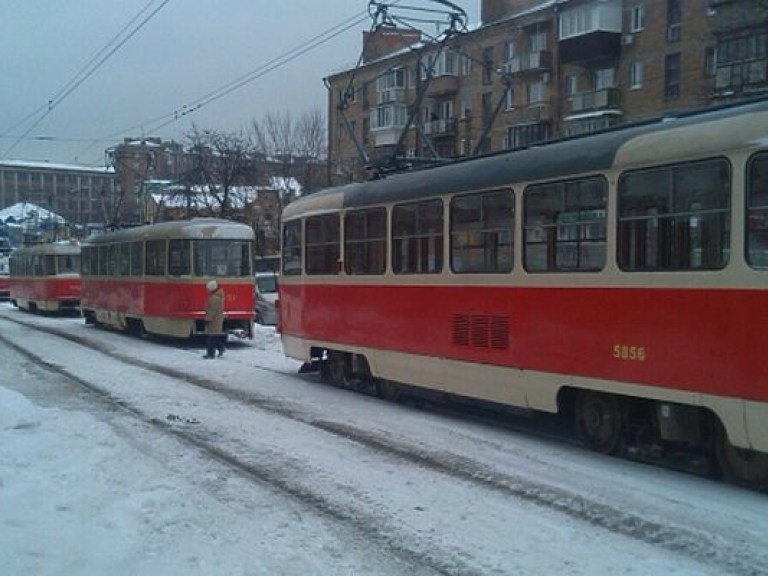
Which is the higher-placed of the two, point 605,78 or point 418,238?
point 605,78

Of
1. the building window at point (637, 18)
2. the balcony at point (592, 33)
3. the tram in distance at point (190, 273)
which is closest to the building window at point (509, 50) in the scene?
the balcony at point (592, 33)

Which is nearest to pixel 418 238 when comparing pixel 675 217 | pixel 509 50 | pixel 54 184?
pixel 675 217

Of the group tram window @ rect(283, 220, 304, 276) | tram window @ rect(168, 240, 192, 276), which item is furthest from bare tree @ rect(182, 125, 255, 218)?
tram window @ rect(283, 220, 304, 276)

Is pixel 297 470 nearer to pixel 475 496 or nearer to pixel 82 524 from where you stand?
pixel 475 496

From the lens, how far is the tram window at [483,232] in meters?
10.4

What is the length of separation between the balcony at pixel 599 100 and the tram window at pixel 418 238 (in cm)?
3018

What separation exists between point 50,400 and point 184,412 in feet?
7.46

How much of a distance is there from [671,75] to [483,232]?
31.4 m

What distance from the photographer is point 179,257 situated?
22922 mm

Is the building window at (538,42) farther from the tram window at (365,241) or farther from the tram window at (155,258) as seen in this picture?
the tram window at (365,241)

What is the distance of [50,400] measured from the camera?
1327 centimetres

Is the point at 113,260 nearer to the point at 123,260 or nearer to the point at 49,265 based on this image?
the point at 123,260

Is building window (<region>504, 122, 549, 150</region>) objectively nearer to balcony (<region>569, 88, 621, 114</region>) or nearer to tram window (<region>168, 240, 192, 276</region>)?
balcony (<region>569, 88, 621, 114</region>)

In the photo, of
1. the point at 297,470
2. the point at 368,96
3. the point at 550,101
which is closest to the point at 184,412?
the point at 297,470
